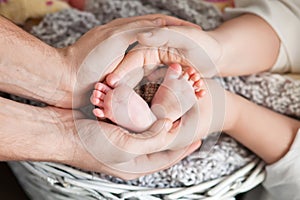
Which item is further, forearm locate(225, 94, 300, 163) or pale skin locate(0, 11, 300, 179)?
forearm locate(225, 94, 300, 163)

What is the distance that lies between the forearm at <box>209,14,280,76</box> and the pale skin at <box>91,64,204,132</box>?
15 cm

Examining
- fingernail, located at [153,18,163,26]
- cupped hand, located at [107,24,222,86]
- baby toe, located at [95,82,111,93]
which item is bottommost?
baby toe, located at [95,82,111,93]

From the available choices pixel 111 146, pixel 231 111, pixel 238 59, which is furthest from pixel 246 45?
pixel 111 146

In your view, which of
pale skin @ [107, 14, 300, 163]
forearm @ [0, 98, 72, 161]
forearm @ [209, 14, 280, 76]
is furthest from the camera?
forearm @ [209, 14, 280, 76]

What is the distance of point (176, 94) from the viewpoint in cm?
90

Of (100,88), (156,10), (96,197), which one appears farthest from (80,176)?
(156,10)

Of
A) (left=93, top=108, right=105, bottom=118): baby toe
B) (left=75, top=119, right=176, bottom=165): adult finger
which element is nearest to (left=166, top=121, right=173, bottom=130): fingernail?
(left=75, top=119, right=176, bottom=165): adult finger

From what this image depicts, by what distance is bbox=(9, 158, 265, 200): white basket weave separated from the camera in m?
0.92

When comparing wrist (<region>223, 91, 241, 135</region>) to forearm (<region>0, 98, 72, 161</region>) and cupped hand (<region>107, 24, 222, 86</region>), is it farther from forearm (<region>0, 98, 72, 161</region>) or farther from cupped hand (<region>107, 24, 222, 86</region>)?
forearm (<region>0, 98, 72, 161</region>)

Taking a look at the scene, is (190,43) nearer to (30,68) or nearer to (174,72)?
(174,72)

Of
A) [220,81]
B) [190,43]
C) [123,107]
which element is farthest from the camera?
[220,81]

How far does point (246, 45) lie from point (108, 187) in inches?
16.3

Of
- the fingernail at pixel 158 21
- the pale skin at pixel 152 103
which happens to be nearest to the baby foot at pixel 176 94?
the pale skin at pixel 152 103

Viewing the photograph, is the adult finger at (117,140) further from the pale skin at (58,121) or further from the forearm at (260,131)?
the forearm at (260,131)
